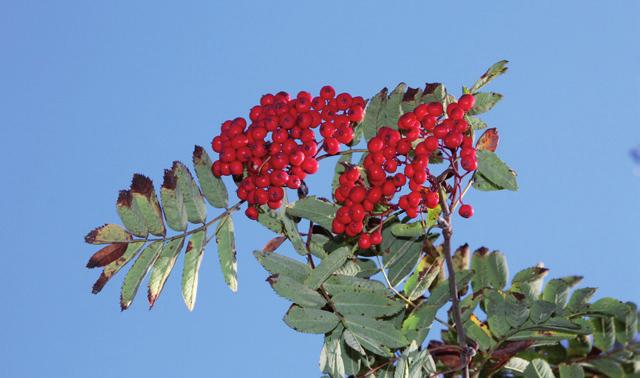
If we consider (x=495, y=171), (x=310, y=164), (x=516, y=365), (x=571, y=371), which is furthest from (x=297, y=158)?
(x=571, y=371)

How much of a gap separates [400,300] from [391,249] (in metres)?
0.18

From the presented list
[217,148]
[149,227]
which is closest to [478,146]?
[217,148]

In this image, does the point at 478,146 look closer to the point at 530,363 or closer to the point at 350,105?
the point at 350,105

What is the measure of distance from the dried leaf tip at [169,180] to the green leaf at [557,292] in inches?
53.8

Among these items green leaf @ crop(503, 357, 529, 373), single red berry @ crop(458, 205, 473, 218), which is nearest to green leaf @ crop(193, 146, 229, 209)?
single red berry @ crop(458, 205, 473, 218)

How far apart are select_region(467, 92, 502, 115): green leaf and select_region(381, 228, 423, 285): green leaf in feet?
1.67

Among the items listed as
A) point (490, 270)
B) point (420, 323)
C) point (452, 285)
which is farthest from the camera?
point (490, 270)

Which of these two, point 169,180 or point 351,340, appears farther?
point 169,180

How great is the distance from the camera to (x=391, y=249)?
3.23 metres

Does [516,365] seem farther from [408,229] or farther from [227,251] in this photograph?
[227,251]

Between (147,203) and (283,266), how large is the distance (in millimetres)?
544

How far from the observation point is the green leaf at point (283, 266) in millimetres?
2992

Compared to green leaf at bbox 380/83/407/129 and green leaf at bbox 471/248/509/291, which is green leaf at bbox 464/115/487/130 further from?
Result: green leaf at bbox 471/248/509/291

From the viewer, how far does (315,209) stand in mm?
3115
